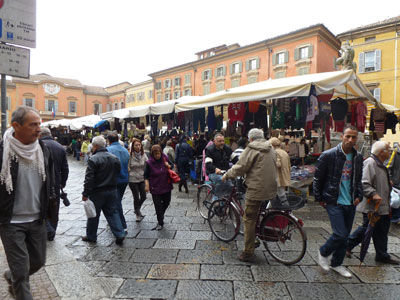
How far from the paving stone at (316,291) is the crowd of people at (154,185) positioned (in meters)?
0.38

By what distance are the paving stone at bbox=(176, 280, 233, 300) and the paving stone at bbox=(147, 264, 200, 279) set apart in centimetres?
14

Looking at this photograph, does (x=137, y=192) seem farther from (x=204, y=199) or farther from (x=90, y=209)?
(x=90, y=209)

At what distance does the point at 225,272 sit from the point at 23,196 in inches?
90.5

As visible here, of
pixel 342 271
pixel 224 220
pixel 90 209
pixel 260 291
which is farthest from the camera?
pixel 224 220

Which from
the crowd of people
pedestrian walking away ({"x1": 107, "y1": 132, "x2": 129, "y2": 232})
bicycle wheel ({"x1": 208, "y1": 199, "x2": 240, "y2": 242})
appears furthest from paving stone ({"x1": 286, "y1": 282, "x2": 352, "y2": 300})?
pedestrian walking away ({"x1": 107, "y1": 132, "x2": 129, "y2": 232})

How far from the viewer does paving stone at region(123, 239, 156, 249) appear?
416 cm

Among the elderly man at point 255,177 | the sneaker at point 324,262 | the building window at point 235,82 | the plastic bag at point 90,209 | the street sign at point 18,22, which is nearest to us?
the street sign at point 18,22

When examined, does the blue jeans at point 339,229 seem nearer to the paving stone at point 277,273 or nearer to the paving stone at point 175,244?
the paving stone at point 277,273

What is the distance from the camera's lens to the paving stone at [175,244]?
412cm

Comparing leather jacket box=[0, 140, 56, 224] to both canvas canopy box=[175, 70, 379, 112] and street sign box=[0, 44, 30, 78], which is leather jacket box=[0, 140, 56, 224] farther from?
canvas canopy box=[175, 70, 379, 112]

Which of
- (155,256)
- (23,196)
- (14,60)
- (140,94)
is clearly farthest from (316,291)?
(140,94)

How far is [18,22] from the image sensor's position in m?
3.16

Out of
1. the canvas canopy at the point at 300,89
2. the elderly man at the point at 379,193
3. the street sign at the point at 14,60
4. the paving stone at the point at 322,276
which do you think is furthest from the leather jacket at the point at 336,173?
the street sign at the point at 14,60

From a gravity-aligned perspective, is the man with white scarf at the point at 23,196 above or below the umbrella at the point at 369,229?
above
